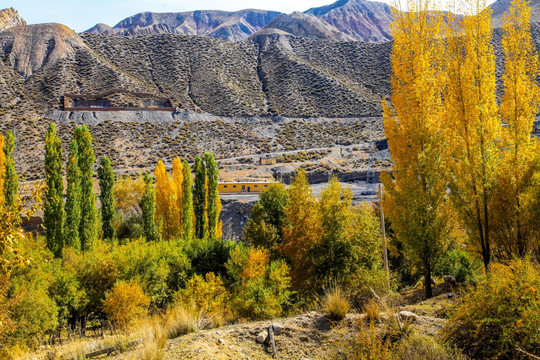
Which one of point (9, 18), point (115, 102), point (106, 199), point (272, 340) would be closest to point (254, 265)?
point (272, 340)

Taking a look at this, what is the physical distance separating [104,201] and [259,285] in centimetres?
1866

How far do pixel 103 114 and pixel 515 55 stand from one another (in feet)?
227

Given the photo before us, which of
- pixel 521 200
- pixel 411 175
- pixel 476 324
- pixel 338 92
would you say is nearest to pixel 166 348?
pixel 476 324

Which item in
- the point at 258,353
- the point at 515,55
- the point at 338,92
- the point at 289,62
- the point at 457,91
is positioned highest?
the point at 289,62

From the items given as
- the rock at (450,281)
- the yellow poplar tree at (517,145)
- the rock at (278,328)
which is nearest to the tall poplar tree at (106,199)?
the rock at (450,281)

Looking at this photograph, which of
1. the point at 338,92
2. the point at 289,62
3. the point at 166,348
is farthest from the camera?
the point at 289,62

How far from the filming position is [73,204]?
23359mm

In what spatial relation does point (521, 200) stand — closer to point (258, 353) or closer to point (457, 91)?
point (457, 91)

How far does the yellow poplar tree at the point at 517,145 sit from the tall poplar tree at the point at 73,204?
20581 mm

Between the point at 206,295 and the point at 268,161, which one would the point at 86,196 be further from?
the point at 268,161

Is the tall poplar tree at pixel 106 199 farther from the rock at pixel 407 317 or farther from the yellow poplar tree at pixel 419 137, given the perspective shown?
the rock at pixel 407 317

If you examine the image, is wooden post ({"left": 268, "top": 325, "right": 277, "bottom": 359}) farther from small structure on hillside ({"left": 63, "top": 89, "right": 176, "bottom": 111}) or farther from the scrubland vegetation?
small structure on hillside ({"left": 63, "top": 89, "right": 176, "bottom": 111})

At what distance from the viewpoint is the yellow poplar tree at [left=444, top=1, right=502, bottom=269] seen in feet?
41.9

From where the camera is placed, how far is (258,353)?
343 inches
